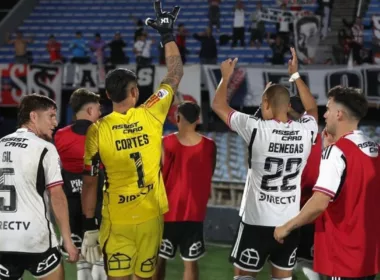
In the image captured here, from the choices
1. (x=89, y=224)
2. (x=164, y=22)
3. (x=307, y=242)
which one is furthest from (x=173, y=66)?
(x=307, y=242)

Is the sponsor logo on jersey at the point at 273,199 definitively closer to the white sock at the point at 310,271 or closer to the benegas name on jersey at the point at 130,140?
the benegas name on jersey at the point at 130,140

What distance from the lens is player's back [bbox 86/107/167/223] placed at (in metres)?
5.70

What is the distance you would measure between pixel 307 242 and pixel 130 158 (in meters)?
2.19

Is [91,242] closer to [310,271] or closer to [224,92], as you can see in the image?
[224,92]

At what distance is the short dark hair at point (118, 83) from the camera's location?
5699mm

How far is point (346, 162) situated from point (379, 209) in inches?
17.4

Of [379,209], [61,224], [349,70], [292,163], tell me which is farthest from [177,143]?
[349,70]

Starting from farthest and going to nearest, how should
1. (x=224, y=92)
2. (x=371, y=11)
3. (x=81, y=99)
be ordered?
Answer: (x=371, y=11) → (x=81, y=99) → (x=224, y=92)

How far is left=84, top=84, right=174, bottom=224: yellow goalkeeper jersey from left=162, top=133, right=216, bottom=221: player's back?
1490 mm

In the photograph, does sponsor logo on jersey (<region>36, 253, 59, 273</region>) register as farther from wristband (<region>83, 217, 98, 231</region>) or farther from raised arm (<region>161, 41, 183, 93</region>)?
raised arm (<region>161, 41, 183, 93</region>)

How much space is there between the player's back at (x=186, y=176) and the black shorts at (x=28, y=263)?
202cm

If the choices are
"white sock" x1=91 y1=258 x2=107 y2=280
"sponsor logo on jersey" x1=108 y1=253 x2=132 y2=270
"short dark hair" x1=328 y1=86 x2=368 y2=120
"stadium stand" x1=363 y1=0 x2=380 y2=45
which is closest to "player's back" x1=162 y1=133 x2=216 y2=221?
"white sock" x1=91 y1=258 x2=107 y2=280

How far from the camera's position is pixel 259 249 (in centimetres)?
601

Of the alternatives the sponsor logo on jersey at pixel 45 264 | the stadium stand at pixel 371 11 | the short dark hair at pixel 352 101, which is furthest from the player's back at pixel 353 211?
the stadium stand at pixel 371 11
